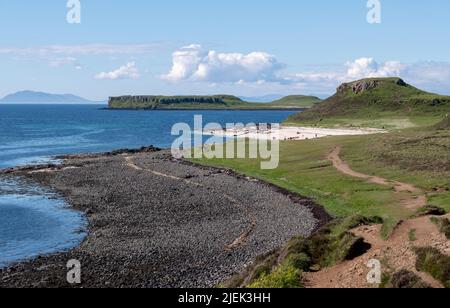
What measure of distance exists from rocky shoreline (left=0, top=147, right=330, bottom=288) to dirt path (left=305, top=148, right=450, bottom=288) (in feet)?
32.2

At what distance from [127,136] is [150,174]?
90.7 m

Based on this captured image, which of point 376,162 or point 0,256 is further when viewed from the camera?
point 376,162

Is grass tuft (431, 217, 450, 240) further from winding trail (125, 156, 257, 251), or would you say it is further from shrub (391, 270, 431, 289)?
winding trail (125, 156, 257, 251)

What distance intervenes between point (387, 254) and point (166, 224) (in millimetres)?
28119

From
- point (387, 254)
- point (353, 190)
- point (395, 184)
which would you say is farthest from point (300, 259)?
point (395, 184)

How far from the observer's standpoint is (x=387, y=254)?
84.5 feet

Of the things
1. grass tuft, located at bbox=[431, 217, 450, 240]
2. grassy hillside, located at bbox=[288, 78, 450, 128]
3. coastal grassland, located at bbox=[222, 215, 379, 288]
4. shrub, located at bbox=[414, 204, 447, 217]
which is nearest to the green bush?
coastal grassland, located at bbox=[222, 215, 379, 288]

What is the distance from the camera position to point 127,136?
17100cm

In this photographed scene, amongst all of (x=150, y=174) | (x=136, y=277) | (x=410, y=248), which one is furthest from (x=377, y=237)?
(x=150, y=174)

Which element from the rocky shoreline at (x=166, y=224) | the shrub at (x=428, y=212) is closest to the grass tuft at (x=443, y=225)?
the shrub at (x=428, y=212)

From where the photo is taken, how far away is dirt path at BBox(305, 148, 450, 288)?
949 inches

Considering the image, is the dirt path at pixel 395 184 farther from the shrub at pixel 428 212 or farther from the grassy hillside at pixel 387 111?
the grassy hillside at pixel 387 111

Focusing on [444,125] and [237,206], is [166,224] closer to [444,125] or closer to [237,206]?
[237,206]
